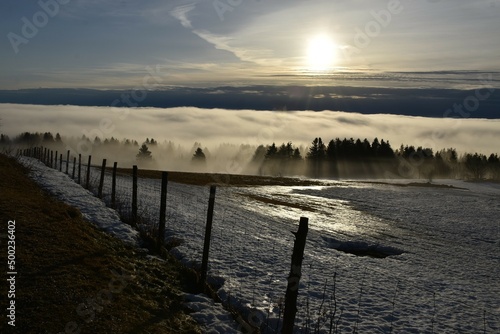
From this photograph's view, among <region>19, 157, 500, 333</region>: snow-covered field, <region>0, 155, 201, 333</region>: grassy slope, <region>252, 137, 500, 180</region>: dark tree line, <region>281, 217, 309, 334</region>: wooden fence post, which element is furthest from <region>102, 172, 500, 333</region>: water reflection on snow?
<region>252, 137, 500, 180</region>: dark tree line

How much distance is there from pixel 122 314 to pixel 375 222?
85.2 ft

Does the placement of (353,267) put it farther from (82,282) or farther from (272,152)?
(272,152)

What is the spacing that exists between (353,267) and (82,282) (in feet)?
36.0

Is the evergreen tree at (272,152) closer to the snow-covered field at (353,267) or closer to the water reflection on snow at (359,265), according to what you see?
the water reflection on snow at (359,265)

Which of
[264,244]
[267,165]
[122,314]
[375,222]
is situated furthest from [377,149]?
[122,314]

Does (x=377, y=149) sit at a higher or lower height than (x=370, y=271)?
higher

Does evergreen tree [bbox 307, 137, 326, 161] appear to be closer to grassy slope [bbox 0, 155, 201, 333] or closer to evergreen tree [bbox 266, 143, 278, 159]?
evergreen tree [bbox 266, 143, 278, 159]

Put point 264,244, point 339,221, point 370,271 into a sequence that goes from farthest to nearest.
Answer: point 339,221
point 264,244
point 370,271

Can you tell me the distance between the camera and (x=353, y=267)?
17422 millimetres

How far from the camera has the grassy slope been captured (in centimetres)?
838

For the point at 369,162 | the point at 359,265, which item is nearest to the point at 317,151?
the point at 369,162

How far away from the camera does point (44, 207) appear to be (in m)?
15.8

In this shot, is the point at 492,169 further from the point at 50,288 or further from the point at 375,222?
the point at 50,288

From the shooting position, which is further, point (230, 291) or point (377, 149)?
point (377, 149)
